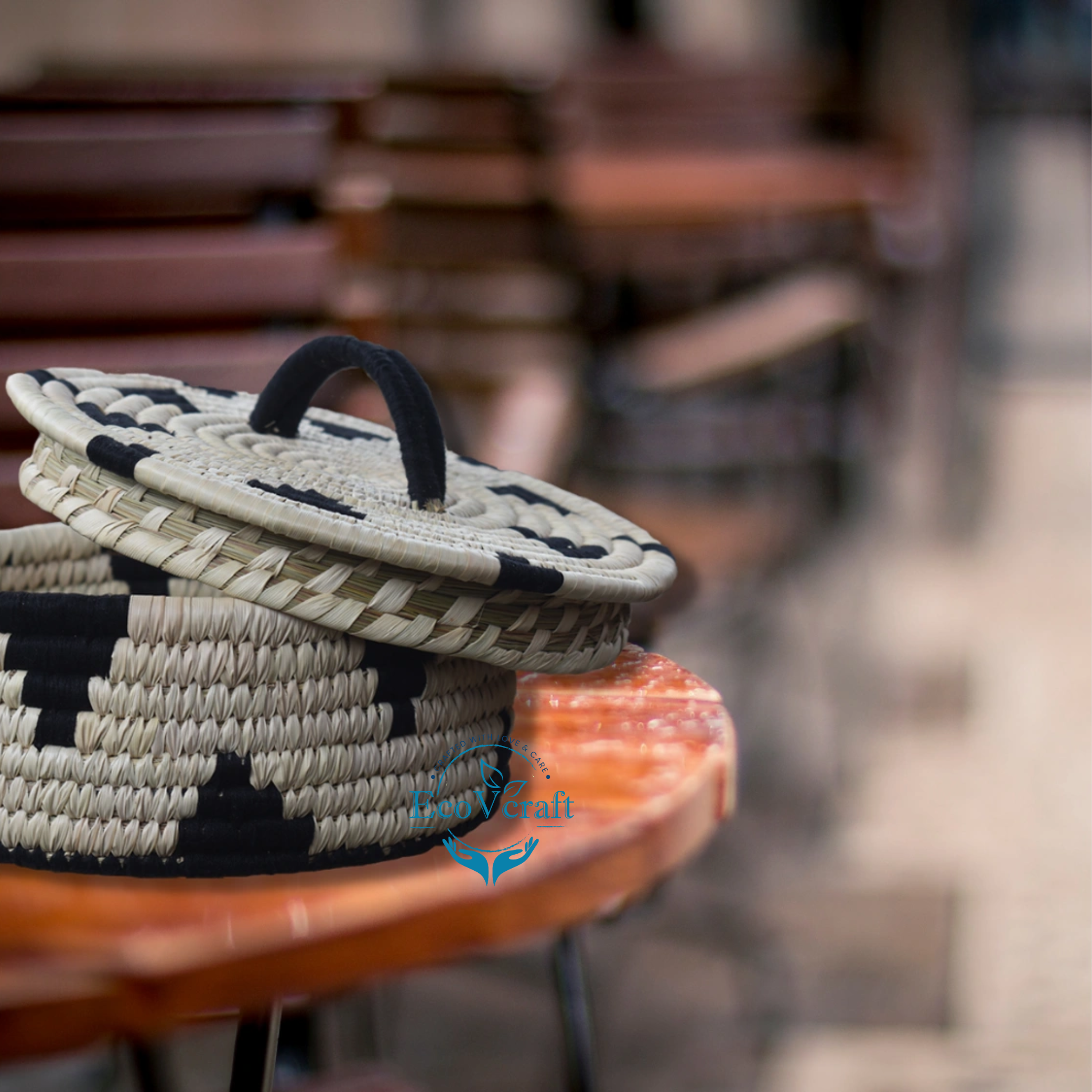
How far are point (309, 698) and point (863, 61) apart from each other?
3761 millimetres

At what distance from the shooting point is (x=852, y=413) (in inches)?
59.6

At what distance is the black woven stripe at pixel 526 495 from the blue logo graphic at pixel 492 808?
85 mm

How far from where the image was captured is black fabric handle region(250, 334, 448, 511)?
14.2 inches

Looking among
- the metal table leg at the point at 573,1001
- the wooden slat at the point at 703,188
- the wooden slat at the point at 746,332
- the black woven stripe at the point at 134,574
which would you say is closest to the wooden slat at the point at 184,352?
the black woven stripe at the point at 134,574

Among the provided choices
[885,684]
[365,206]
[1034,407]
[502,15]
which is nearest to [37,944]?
[365,206]

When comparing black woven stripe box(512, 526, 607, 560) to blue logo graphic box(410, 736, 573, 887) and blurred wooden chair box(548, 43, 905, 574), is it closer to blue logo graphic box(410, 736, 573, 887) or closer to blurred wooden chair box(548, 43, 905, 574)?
blue logo graphic box(410, 736, 573, 887)

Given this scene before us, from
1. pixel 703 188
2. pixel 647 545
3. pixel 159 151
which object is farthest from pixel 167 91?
pixel 703 188

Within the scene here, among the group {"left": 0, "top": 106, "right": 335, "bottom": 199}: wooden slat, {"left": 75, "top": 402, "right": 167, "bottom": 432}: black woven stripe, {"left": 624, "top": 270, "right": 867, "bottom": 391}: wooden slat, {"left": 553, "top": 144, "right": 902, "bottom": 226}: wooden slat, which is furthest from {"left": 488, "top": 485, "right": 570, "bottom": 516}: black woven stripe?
{"left": 553, "top": 144, "right": 902, "bottom": 226}: wooden slat

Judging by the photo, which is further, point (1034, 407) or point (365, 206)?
point (1034, 407)

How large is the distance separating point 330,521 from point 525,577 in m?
0.05

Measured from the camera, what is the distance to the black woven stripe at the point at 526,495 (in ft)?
1.41

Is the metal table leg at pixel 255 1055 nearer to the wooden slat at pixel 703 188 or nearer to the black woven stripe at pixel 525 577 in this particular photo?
the black woven stripe at pixel 525 577

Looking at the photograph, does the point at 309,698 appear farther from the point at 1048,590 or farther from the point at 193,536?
the point at 1048,590

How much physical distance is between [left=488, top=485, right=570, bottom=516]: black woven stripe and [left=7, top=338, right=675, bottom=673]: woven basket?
0.06 ft
